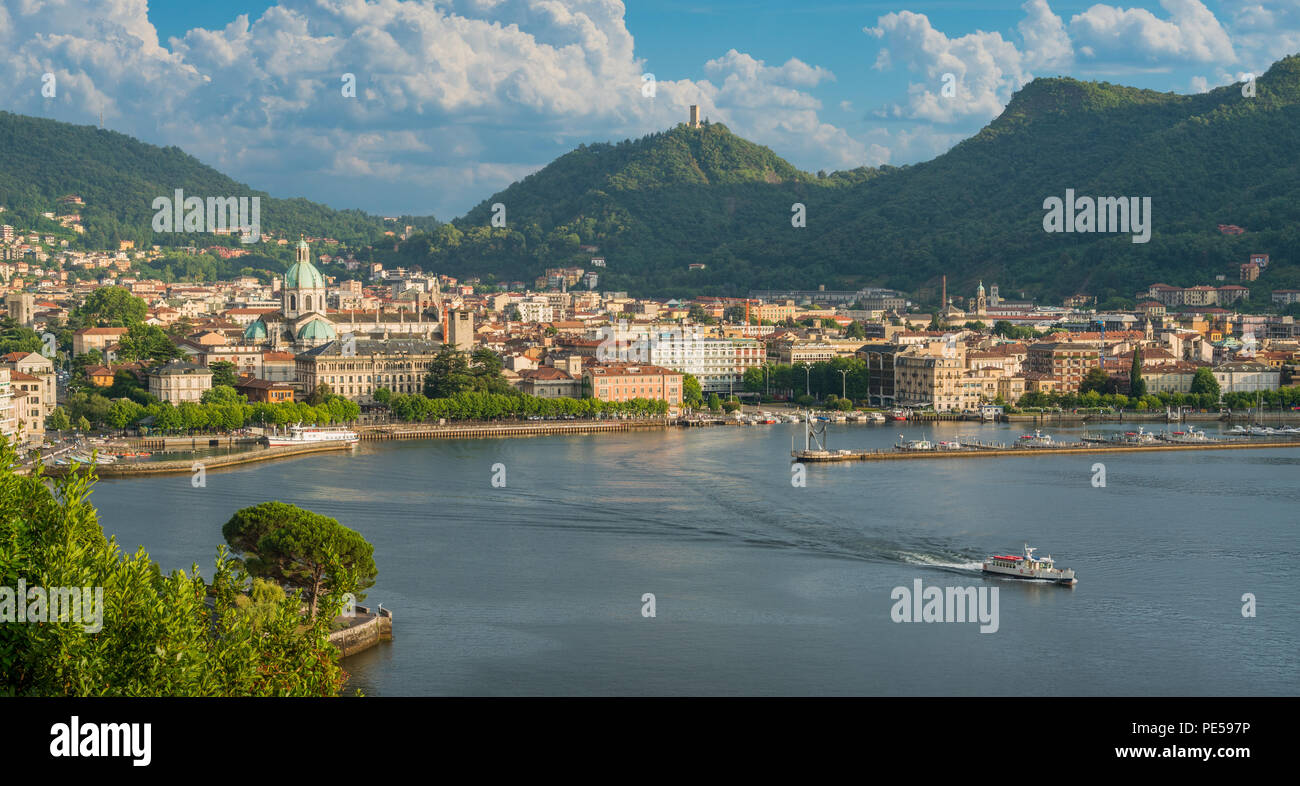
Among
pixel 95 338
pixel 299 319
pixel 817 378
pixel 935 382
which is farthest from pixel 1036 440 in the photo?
pixel 95 338

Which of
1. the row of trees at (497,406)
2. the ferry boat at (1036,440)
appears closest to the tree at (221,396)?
the row of trees at (497,406)

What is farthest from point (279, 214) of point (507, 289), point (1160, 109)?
point (1160, 109)

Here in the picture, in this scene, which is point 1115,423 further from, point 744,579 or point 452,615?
point 452,615

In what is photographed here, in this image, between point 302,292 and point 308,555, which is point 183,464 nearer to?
point 308,555

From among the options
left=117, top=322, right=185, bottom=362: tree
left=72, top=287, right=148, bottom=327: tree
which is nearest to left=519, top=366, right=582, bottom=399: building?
left=117, top=322, right=185, bottom=362: tree

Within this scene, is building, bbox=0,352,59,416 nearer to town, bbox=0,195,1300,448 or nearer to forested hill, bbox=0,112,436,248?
town, bbox=0,195,1300,448
